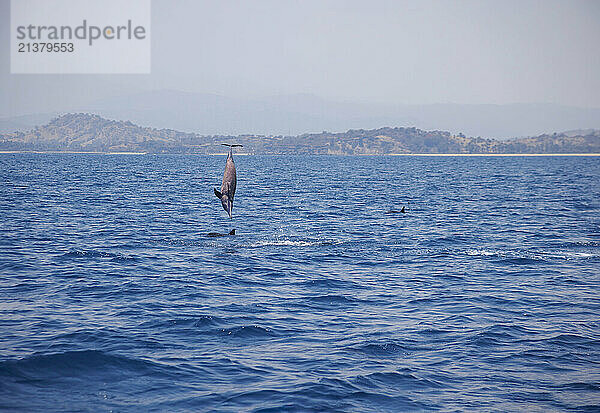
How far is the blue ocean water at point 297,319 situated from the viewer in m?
13.7

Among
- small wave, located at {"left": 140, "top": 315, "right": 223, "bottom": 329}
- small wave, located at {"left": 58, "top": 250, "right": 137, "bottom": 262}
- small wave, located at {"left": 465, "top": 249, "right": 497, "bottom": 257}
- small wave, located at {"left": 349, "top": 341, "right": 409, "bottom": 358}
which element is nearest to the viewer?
small wave, located at {"left": 349, "top": 341, "right": 409, "bottom": 358}

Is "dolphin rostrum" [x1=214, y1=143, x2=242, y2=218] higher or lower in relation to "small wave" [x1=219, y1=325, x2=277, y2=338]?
higher

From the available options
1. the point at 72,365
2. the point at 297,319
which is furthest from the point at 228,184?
the point at 72,365

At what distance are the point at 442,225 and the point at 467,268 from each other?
54.0 ft

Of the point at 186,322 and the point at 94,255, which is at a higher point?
the point at 94,255

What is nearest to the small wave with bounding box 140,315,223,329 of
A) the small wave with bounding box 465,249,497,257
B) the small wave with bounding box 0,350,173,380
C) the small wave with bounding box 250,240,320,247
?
the small wave with bounding box 0,350,173,380

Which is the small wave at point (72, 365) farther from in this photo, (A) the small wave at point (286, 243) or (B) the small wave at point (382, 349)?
(A) the small wave at point (286, 243)

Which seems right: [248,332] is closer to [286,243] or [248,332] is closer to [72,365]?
[72,365]

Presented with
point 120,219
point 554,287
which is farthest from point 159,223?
point 554,287

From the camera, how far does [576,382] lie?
14570 millimetres

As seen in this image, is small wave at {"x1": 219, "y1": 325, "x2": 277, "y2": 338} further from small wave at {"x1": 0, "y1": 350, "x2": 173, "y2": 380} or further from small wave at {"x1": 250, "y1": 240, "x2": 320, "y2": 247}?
small wave at {"x1": 250, "y1": 240, "x2": 320, "y2": 247}

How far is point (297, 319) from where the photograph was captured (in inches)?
757

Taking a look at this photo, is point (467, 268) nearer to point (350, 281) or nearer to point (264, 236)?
point (350, 281)

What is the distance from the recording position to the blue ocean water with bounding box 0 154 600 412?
44.8 feet
